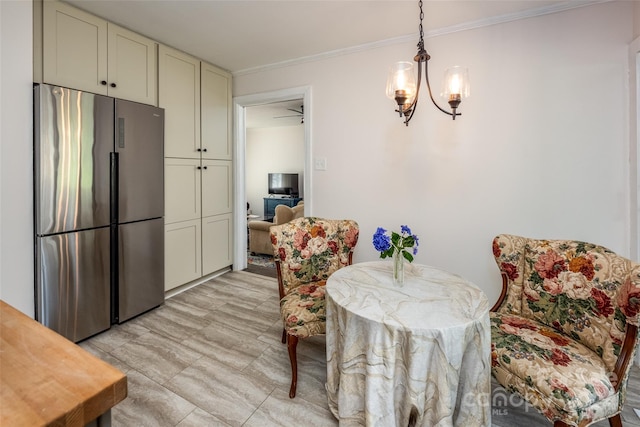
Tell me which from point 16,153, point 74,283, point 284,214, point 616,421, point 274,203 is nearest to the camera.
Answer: point 616,421

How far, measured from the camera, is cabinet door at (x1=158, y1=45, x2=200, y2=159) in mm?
2883

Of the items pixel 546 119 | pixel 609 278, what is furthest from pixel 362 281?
pixel 546 119

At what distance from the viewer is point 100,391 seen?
0.54 m

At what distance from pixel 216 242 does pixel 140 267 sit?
1008 millimetres

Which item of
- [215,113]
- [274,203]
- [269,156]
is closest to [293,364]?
[215,113]

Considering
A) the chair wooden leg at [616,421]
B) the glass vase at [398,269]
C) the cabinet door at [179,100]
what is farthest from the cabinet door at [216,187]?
the chair wooden leg at [616,421]

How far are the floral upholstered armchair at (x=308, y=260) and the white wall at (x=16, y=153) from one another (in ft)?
5.29

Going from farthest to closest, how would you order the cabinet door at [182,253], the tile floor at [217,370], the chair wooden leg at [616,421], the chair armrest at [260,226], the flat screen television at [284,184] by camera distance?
the flat screen television at [284,184] → the chair armrest at [260,226] → the cabinet door at [182,253] → the tile floor at [217,370] → the chair wooden leg at [616,421]

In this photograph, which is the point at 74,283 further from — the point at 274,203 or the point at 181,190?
the point at 274,203

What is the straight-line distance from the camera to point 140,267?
8.63 feet

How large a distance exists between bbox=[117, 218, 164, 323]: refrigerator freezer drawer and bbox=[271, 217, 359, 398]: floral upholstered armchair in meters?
1.31

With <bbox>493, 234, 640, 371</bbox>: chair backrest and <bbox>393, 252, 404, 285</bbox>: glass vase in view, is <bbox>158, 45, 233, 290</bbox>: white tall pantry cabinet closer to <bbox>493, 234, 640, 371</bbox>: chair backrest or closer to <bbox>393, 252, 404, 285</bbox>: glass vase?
<bbox>393, 252, 404, 285</bbox>: glass vase

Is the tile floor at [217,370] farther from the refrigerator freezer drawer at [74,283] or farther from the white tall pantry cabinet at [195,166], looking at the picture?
the white tall pantry cabinet at [195,166]

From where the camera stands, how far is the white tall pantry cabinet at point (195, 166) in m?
2.96
